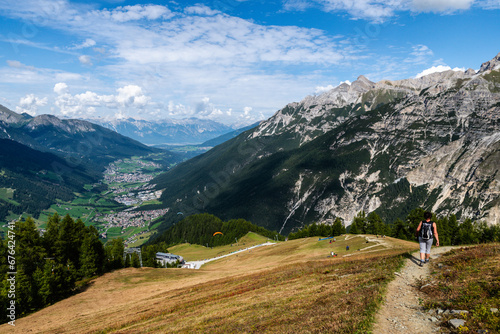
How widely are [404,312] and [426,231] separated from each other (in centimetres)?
977

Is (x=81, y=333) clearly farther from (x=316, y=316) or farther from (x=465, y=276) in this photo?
(x=465, y=276)

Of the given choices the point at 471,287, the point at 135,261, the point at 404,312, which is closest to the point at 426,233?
the point at 471,287

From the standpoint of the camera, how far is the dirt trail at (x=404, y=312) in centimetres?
1427

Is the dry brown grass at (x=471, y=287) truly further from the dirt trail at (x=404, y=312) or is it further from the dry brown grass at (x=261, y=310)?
the dry brown grass at (x=261, y=310)

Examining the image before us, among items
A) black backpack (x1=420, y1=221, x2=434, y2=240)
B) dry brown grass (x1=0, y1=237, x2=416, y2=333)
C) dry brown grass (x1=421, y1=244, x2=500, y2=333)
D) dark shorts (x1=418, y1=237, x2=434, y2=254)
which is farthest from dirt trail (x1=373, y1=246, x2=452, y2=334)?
black backpack (x1=420, y1=221, x2=434, y2=240)

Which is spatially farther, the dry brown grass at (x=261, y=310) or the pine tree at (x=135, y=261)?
the pine tree at (x=135, y=261)

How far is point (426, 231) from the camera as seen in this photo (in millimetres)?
23281

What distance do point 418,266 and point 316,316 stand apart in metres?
13.5

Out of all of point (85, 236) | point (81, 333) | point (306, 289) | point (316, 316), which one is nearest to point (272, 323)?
point (316, 316)

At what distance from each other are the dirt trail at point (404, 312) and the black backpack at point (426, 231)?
2.90m

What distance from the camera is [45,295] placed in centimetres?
4878

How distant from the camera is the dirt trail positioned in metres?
14.3

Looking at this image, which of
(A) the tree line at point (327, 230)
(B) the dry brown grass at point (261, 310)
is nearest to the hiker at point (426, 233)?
(B) the dry brown grass at point (261, 310)

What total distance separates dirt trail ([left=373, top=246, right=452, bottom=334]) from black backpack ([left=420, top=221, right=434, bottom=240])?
290cm
